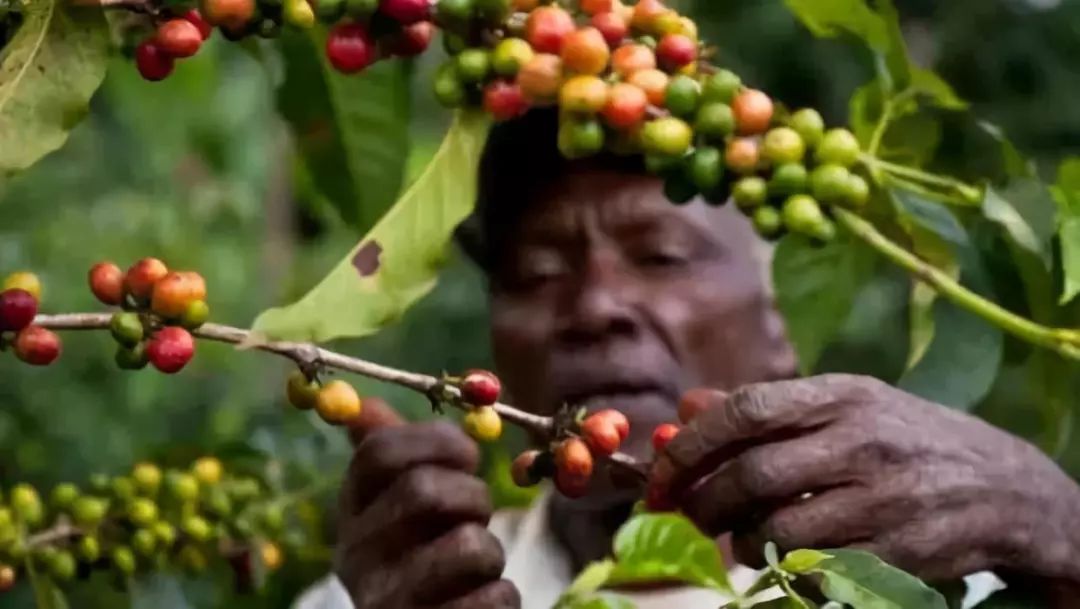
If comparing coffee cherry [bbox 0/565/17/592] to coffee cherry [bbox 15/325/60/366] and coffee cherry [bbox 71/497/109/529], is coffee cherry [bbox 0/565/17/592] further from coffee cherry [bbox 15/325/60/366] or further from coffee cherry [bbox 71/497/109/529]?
coffee cherry [bbox 15/325/60/366]

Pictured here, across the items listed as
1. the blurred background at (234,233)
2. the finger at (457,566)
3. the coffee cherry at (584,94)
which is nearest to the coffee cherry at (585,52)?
the coffee cherry at (584,94)

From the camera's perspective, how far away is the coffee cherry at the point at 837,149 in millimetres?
536

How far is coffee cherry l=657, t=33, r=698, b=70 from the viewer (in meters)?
0.52

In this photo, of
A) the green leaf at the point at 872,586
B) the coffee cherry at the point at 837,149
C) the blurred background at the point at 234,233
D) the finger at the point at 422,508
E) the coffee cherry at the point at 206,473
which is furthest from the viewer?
the blurred background at the point at 234,233

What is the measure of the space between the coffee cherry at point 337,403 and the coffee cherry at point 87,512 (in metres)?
0.28

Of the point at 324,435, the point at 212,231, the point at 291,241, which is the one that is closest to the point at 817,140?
the point at 324,435

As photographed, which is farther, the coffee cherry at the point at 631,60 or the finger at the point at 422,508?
the finger at the point at 422,508

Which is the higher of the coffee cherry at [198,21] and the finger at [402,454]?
the coffee cherry at [198,21]

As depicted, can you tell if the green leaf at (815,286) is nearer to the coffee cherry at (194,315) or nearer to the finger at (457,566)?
the finger at (457,566)

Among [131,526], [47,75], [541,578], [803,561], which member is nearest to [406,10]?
[47,75]

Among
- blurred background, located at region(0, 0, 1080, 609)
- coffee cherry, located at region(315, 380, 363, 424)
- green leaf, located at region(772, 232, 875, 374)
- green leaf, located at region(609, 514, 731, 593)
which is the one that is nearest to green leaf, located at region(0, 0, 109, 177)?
coffee cherry, located at region(315, 380, 363, 424)

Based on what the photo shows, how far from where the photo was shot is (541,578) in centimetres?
88

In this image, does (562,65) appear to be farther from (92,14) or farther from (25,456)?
(25,456)

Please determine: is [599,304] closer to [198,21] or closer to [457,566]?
[457,566]
